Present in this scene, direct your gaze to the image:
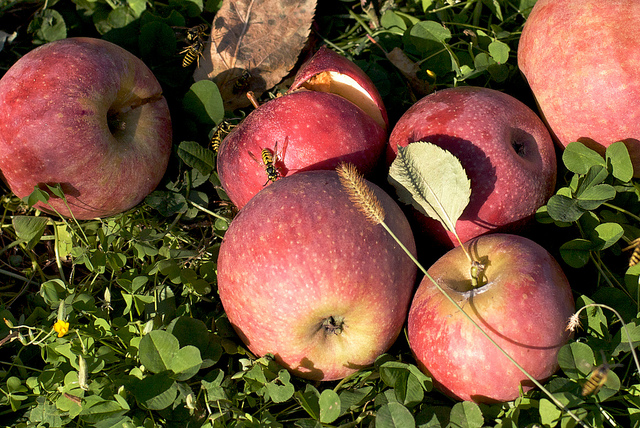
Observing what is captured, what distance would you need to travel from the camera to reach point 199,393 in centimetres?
206

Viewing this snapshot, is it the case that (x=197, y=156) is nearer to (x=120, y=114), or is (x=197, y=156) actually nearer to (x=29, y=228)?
(x=120, y=114)

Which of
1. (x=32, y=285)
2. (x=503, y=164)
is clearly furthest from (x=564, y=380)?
(x=32, y=285)

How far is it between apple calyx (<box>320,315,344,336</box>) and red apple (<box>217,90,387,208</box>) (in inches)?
27.0

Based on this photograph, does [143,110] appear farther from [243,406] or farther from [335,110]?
[243,406]

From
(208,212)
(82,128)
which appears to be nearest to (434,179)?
(208,212)

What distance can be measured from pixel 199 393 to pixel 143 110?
1580 millimetres

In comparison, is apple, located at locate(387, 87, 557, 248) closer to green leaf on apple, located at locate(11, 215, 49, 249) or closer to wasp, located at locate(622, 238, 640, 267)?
wasp, located at locate(622, 238, 640, 267)

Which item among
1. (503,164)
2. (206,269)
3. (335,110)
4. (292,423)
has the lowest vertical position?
(292,423)

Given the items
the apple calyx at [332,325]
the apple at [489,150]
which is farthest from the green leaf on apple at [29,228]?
the apple at [489,150]

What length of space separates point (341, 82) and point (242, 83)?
79cm

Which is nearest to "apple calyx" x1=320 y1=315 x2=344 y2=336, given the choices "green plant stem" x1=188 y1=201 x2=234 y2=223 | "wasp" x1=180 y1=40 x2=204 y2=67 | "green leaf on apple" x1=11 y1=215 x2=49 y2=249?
"green plant stem" x1=188 y1=201 x2=234 y2=223

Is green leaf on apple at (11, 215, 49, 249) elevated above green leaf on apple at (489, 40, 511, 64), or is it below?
below

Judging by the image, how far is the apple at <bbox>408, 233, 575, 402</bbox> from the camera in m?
1.78

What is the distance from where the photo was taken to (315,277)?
1.83 metres
